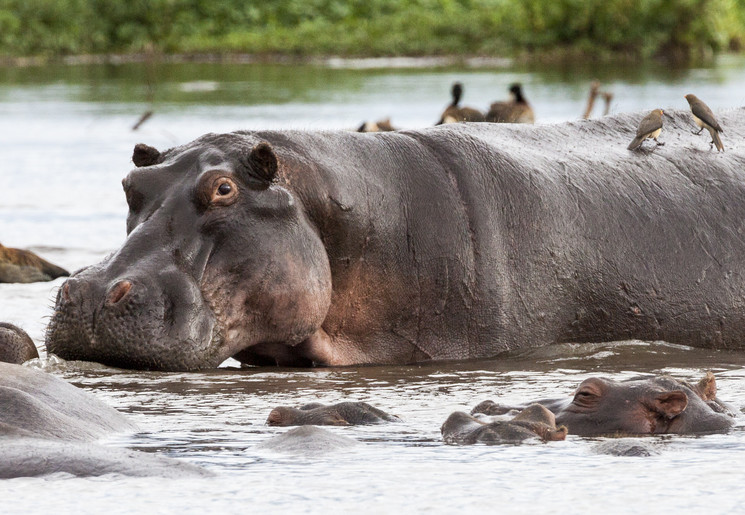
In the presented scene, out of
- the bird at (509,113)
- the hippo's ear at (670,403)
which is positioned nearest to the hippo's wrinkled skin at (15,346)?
the hippo's ear at (670,403)

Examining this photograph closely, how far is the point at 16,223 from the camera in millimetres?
13039

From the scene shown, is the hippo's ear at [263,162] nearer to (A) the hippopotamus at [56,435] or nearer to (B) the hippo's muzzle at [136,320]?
(B) the hippo's muzzle at [136,320]

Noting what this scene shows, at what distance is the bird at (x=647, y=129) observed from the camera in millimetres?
7750

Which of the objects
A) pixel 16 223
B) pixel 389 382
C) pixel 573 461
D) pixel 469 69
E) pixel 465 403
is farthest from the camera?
pixel 469 69

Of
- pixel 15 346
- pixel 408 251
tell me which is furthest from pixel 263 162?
pixel 15 346

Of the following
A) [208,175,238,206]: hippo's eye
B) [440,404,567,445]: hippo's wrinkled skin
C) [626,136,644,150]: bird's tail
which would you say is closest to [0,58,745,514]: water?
[440,404,567,445]: hippo's wrinkled skin

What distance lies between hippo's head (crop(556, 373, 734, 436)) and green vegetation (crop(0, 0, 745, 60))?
158 ft

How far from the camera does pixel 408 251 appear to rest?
268 inches

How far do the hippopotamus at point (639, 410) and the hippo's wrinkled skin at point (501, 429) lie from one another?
127 millimetres

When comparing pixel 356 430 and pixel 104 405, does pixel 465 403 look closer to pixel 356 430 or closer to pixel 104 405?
pixel 356 430

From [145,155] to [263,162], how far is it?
1.93 feet

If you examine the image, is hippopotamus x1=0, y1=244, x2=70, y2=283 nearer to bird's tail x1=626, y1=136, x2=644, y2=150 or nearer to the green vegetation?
bird's tail x1=626, y1=136, x2=644, y2=150

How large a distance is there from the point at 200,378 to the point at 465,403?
1.11 metres

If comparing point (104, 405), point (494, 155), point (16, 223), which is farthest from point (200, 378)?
point (16, 223)
